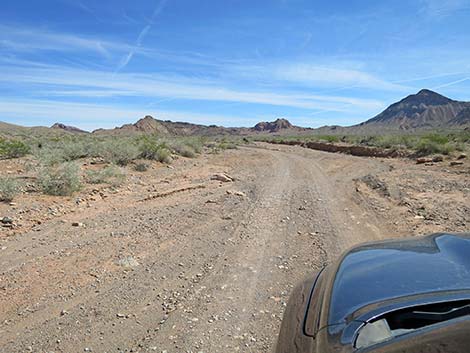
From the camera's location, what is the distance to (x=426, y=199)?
8.91 metres

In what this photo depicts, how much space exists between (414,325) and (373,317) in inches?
6.8

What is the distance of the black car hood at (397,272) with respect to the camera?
5.85ft

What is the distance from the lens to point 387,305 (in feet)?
5.56

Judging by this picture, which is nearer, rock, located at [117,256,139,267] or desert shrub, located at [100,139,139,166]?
rock, located at [117,256,139,267]

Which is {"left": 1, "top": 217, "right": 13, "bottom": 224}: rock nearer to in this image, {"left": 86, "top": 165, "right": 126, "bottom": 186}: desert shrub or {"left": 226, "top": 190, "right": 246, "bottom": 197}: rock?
{"left": 86, "top": 165, "right": 126, "bottom": 186}: desert shrub

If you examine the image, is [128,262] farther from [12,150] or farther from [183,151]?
[183,151]

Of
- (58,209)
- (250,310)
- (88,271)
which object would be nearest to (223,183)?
(58,209)

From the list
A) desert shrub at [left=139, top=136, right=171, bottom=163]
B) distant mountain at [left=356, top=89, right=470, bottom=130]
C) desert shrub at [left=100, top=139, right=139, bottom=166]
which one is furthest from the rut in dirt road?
distant mountain at [left=356, top=89, right=470, bottom=130]

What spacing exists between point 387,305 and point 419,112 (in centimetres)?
16097

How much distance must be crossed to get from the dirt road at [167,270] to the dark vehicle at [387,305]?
1438 mm

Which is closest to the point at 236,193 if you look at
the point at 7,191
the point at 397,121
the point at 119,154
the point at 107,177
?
the point at 107,177

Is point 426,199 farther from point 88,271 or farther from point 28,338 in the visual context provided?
point 28,338

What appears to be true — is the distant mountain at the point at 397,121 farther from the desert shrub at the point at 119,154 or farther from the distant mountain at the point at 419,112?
the desert shrub at the point at 119,154

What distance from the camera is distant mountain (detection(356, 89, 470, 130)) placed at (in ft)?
423
